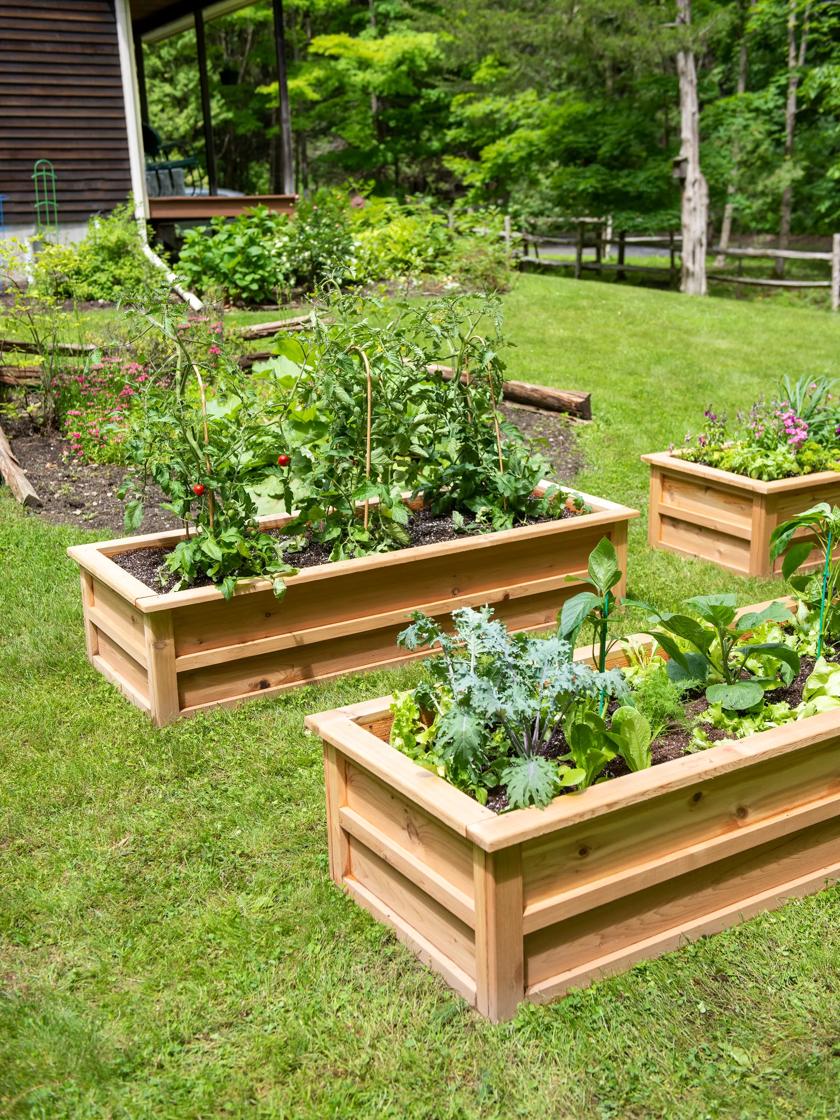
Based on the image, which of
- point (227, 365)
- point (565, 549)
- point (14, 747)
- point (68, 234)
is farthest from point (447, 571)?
point (68, 234)

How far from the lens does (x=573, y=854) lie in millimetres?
2549

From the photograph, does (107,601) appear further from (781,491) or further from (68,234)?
(68,234)

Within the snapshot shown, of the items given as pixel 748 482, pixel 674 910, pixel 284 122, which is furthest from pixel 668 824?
pixel 284 122

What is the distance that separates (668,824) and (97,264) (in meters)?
10.4

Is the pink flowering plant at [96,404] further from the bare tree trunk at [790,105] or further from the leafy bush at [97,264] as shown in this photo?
the bare tree trunk at [790,105]

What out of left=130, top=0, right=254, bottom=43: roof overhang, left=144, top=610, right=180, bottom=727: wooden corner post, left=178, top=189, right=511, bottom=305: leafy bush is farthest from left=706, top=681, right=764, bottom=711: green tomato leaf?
left=130, top=0, right=254, bottom=43: roof overhang

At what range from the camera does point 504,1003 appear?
8.19 feet

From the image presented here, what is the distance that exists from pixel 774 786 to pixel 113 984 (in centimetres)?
174

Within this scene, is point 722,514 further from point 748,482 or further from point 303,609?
point 303,609

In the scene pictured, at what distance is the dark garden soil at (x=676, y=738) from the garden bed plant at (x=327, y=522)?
145cm

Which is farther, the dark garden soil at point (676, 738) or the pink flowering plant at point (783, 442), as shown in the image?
the pink flowering plant at point (783, 442)

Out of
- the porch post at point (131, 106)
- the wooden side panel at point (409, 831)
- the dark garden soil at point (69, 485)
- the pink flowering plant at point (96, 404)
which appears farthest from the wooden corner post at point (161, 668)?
the porch post at point (131, 106)

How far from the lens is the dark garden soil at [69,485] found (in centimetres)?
612

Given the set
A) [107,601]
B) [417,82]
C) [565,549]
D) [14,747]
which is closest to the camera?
[14,747]
